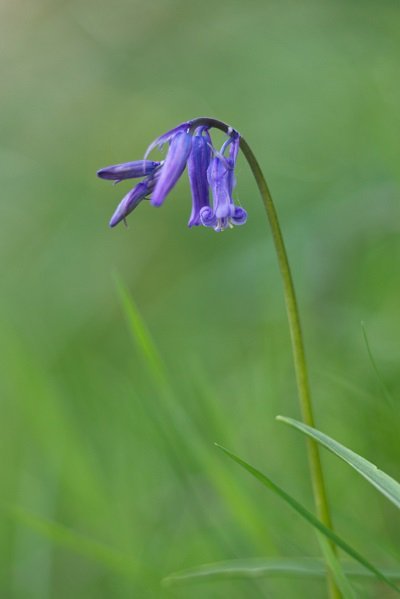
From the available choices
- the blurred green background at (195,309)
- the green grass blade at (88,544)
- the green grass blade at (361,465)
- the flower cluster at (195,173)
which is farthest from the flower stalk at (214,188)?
the green grass blade at (88,544)

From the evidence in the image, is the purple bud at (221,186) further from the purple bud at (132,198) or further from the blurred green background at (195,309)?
the blurred green background at (195,309)

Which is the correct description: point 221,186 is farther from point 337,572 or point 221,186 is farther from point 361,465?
point 337,572

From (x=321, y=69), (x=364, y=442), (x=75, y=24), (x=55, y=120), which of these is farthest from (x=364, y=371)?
(x=75, y=24)

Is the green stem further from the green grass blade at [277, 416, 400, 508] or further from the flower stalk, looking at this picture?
the green grass blade at [277, 416, 400, 508]

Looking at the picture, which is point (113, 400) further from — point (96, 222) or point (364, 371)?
point (96, 222)

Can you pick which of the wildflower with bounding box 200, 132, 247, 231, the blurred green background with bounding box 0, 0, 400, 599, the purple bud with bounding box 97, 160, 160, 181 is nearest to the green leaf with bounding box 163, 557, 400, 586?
the blurred green background with bounding box 0, 0, 400, 599
